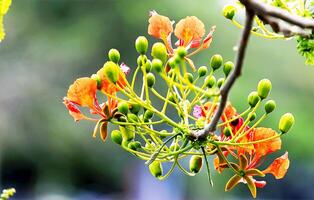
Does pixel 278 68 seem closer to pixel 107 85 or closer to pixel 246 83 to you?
pixel 246 83

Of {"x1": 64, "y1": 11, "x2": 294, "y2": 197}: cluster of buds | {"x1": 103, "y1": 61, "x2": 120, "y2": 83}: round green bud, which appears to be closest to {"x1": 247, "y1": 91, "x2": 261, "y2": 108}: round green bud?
{"x1": 64, "y1": 11, "x2": 294, "y2": 197}: cluster of buds

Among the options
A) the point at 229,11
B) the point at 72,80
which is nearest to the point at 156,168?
the point at 229,11

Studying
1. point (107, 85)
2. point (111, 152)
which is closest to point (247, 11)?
point (107, 85)

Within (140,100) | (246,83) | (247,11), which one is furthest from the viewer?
(246,83)

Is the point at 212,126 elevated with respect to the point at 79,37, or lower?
lower

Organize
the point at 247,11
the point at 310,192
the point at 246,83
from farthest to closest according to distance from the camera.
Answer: the point at 310,192
the point at 246,83
the point at 247,11

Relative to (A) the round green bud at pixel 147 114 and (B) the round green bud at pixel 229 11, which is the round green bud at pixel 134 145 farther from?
(B) the round green bud at pixel 229 11

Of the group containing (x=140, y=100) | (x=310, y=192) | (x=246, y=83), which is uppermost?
(x=246, y=83)

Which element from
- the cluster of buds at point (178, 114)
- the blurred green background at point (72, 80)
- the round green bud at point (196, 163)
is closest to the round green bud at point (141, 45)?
the cluster of buds at point (178, 114)
